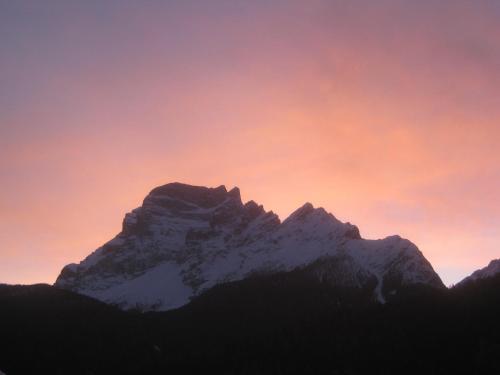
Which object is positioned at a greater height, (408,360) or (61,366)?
(61,366)

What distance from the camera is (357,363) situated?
564 ft

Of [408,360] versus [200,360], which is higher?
[200,360]

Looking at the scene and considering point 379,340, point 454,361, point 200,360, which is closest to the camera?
point 454,361

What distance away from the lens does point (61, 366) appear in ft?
639

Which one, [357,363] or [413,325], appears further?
[413,325]

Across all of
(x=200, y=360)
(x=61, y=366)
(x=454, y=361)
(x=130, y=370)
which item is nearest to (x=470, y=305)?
(x=454, y=361)

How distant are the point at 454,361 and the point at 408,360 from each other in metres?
8.99

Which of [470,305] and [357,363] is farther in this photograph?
[470,305]

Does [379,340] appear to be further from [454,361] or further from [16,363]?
[16,363]

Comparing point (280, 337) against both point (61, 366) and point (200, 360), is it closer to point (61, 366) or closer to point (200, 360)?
point (200, 360)

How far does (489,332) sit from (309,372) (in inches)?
1488

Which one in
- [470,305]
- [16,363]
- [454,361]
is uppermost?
[16,363]

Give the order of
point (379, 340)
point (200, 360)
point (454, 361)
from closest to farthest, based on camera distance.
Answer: point (454, 361)
point (379, 340)
point (200, 360)

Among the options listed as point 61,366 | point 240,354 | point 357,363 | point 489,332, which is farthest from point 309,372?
point 61,366
